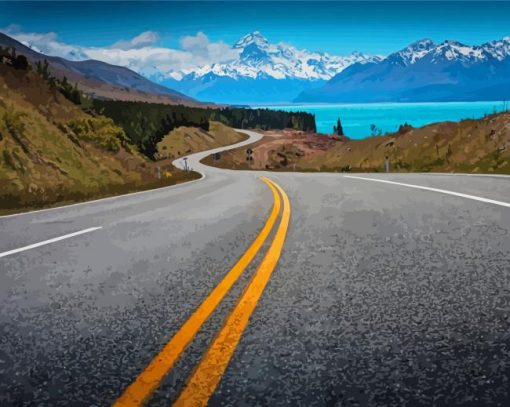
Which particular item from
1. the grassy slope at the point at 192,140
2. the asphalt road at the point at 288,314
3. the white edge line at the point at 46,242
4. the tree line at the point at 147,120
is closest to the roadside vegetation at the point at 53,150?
the white edge line at the point at 46,242

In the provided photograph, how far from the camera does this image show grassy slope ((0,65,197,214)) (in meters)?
22.0

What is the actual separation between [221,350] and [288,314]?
952 mm

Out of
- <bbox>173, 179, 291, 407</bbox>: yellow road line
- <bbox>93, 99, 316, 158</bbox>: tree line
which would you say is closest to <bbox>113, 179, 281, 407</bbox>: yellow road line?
<bbox>173, 179, 291, 407</bbox>: yellow road line

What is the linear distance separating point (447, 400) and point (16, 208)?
15719 millimetres

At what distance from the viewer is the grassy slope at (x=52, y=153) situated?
21953mm

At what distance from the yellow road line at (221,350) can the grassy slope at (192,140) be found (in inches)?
4915

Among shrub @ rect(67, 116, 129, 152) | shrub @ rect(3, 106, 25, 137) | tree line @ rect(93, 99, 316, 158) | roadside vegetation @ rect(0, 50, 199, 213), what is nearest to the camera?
roadside vegetation @ rect(0, 50, 199, 213)

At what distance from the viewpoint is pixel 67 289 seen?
18.5 ft

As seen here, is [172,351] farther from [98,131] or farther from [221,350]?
[98,131]

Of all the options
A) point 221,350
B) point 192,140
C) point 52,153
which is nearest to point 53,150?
point 52,153

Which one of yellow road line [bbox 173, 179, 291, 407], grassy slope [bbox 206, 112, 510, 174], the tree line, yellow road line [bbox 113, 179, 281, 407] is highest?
the tree line

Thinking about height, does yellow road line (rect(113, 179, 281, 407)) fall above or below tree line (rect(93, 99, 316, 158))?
below

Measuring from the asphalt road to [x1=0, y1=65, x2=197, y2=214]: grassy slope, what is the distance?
1118 centimetres

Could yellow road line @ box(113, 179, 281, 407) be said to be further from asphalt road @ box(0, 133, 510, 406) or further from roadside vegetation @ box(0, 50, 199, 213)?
roadside vegetation @ box(0, 50, 199, 213)
